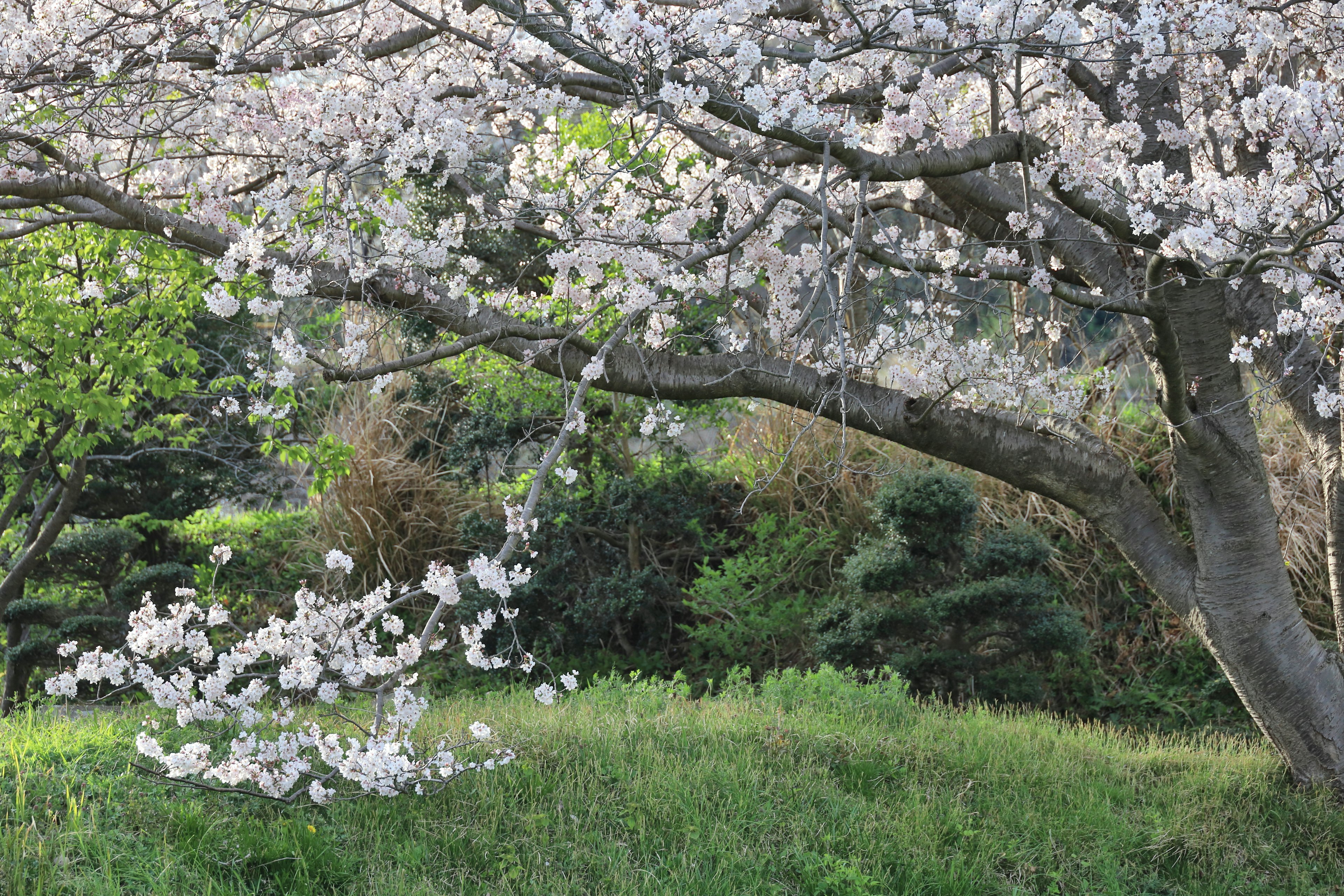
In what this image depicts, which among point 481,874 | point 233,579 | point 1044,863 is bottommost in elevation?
point 233,579

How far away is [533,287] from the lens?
8.85 m

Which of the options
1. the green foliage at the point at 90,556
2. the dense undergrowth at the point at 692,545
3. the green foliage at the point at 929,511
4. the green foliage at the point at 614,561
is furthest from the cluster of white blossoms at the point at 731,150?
the green foliage at the point at 90,556

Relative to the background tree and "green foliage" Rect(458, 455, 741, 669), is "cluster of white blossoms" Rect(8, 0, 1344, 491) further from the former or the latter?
"green foliage" Rect(458, 455, 741, 669)

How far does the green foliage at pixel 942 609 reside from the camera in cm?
538

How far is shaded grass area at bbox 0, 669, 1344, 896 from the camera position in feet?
10.5

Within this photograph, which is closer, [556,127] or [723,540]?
[556,127]

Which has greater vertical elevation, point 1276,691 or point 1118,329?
point 1118,329

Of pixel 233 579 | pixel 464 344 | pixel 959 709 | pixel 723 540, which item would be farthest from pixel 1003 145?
pixel 233 579

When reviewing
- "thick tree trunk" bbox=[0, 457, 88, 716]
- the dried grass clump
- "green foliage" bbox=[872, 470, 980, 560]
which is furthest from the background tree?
"green foliage" bbox=[872, 470, 980, 560]

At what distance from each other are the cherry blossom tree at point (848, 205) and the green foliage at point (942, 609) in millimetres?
1031

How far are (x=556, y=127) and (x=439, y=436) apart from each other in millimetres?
3581

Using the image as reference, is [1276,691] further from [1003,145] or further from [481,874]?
[481,874]

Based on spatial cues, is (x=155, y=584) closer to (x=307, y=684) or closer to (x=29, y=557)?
(x=29, y=557)

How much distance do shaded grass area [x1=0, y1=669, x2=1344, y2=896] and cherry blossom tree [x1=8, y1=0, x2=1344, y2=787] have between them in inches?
26.0
